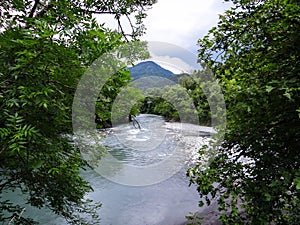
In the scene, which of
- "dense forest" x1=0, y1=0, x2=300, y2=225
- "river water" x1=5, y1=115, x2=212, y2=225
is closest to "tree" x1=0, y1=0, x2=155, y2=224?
"dense forest" x1=0, y1=0, x2=300, y2=225

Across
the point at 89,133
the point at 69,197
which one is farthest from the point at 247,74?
the point at 69,197

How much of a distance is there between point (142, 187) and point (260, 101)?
16.5ft

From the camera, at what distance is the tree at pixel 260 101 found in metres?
1.22

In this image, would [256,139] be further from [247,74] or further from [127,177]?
[127,177]

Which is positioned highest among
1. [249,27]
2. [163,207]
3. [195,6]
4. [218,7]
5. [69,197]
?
[195,6]

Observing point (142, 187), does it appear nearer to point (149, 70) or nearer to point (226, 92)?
point (149, 70)

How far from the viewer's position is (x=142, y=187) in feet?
18.9

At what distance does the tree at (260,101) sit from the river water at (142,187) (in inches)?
51.2

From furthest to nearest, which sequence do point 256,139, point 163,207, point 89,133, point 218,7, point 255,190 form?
point 163,207 → point 89,133 → point 218,7 → point 256,139 → point 255,190

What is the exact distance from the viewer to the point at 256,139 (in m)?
1.46

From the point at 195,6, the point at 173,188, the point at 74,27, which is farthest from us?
the point at 173,188

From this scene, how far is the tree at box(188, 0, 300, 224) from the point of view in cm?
122

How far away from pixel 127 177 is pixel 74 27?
4.74m

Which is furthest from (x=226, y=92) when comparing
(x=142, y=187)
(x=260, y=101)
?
(x=142, y=187)
